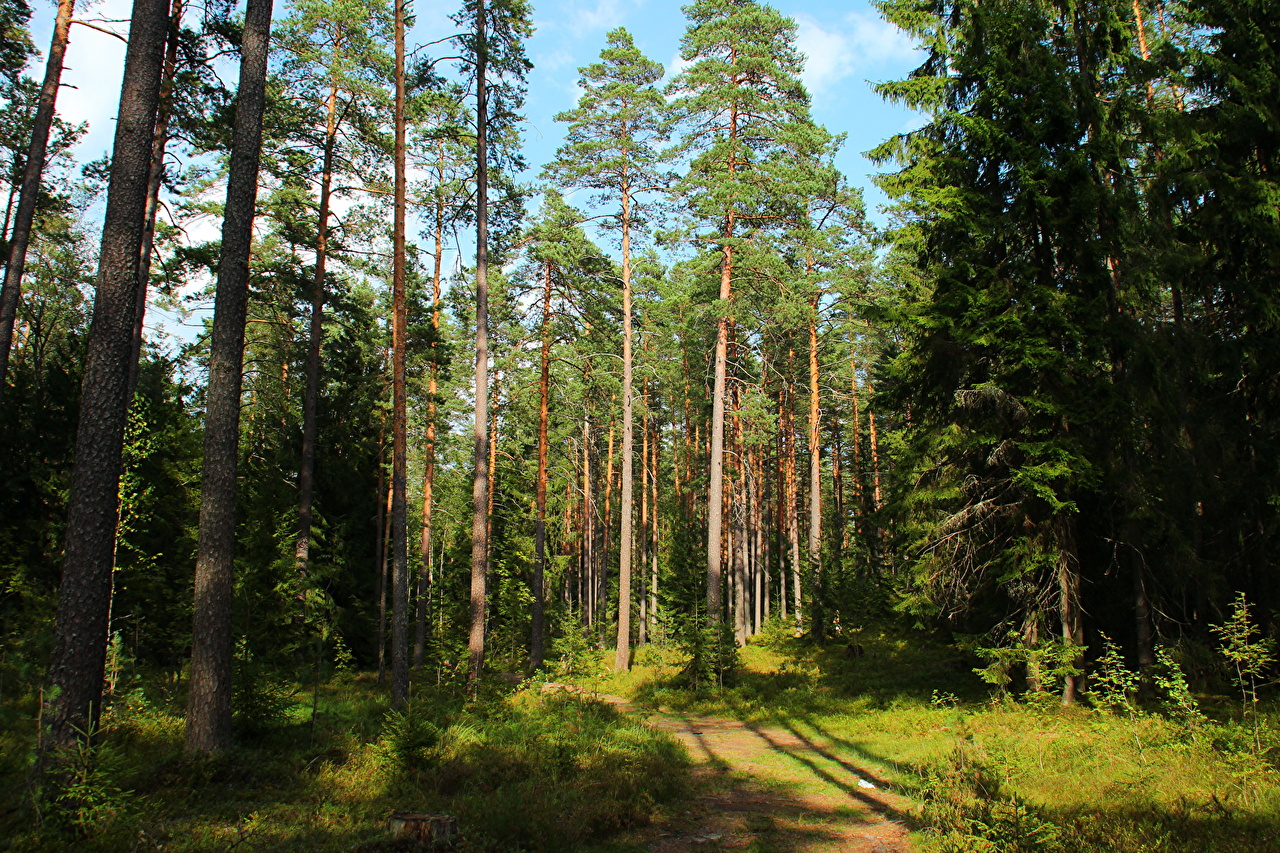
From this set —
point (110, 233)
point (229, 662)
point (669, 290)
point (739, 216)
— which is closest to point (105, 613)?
point (229, 662)

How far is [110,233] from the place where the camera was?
22.7 feet

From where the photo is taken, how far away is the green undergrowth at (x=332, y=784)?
5.78m

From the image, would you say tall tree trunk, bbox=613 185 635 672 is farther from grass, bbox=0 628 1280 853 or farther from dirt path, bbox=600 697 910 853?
dirt path, bbox=600 697 910 853

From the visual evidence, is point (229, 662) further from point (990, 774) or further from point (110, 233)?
point (990, 774)

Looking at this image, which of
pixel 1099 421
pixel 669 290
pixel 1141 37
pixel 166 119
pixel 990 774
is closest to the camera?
pixel 990 774

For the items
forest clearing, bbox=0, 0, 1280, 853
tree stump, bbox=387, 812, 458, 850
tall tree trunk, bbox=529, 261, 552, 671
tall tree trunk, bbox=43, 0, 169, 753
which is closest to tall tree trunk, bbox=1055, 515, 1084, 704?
forest clearing, bbox=0, 0, 1280, 853

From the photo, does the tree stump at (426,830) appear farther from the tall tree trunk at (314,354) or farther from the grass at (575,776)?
the tall tree trunk at (314,354)

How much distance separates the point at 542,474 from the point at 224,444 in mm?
12541

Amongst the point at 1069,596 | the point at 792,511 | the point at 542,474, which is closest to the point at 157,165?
the point at 542,474

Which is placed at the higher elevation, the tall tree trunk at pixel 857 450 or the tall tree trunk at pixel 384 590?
the tall tree trunk at pixel 857 450

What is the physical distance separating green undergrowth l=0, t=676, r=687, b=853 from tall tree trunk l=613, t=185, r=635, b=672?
836cm

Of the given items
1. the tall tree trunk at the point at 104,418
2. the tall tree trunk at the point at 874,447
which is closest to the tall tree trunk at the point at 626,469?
the tall tree trunk at the point at 104,418

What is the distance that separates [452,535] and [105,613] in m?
36.7

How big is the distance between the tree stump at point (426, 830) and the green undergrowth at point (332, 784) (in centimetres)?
17
